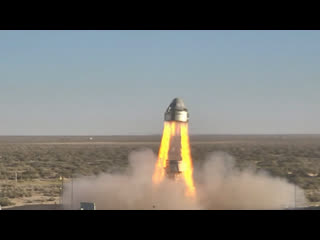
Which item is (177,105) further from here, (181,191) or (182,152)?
(181,191)

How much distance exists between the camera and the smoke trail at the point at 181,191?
26250 millimetres

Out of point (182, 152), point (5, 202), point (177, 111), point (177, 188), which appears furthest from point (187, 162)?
point (5, 202)

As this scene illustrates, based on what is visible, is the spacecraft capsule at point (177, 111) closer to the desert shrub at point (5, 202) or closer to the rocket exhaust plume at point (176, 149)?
the rocket exhaust plume at point (176, 149)

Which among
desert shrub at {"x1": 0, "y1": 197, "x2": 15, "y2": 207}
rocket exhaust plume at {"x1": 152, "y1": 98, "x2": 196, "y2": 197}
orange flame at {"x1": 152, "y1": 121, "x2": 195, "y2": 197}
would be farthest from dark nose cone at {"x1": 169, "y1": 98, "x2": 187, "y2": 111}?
desert shrub at {"x1": 0, "y1": 197, "x2": 15, "y2": 207}

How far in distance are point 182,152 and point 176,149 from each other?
48cm

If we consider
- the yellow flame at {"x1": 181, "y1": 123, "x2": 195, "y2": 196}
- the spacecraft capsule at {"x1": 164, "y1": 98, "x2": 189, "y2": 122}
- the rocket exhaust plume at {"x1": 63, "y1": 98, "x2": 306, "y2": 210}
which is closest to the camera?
the spacecraft capsule at {"x1": 164, "y1": 98, "x2": 189, "y2": 122}

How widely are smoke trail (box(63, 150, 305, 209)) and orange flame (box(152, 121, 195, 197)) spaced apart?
44cm

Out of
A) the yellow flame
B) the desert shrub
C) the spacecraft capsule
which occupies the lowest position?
the desert shrub

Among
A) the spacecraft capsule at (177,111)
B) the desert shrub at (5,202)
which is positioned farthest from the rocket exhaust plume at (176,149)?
the desert shrub at (5,202)

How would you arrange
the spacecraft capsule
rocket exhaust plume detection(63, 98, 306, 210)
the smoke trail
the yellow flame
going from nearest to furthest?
the spacecraft capsule < rocket exhaust plume detection(63, 98, 306, 210) < the smoke trail < the yellow flame

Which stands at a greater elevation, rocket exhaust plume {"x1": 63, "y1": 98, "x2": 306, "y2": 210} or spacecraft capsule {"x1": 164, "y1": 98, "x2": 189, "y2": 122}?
spacecraft capsule {"x1": 164, "y1": 98, "x2": 189, "y2": 122}

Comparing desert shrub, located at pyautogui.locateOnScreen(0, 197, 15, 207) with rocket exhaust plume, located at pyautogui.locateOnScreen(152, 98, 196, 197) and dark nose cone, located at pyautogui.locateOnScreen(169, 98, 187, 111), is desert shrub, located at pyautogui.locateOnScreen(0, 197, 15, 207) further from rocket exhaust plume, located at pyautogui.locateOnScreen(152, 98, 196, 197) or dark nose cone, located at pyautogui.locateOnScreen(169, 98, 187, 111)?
dark nose cone, located at pyautogui.locateOnScreen(169, 98, 187, 111)

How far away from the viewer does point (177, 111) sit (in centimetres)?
2453

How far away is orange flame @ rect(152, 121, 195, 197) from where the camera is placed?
87.2 feet
